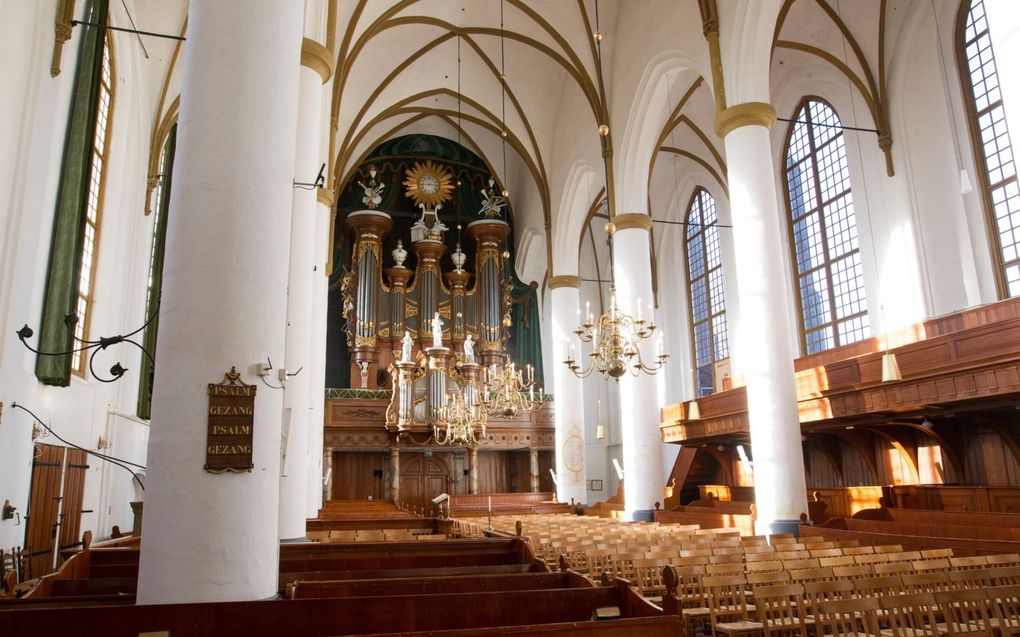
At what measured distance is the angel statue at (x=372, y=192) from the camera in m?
26.1

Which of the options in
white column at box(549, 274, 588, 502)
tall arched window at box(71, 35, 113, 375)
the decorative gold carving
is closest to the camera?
the decorative gold carving

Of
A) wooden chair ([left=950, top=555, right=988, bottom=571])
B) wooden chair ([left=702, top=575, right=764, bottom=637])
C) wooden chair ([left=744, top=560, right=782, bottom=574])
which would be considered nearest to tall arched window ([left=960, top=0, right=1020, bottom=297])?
wooden chair ([left=950, top=555, right=988, bottom=571])

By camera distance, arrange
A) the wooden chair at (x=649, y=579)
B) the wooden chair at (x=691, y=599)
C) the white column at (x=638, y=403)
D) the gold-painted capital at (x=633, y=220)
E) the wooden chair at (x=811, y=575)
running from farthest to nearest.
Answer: the gold-painted capital at (x=633, y=220) < the white column at (x=638, y=403) < the wooden chair at (x=649, y=579) < the wooden chair at (x=811, y=575) < the wooden chair at (x=691, y=599)

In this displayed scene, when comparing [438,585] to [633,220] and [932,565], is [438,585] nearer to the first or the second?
[932,565]

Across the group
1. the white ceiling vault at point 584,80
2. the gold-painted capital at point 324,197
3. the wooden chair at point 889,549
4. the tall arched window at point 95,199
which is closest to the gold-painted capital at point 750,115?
the white ceiling vault at point 584,80

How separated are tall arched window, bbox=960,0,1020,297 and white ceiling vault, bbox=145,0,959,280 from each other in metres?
1.00

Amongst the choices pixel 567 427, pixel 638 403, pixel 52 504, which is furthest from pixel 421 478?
pixel 52 504

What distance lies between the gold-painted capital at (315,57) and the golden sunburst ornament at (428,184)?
1625 centimetres

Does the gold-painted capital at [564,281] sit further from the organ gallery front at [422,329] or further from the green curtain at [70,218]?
the green curtain at [70,218]

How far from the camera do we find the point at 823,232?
725 inches

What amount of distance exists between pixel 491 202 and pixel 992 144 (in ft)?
55.9

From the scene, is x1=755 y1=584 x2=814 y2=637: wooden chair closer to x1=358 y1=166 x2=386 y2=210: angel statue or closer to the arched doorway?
the arched doorway

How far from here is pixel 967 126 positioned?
47.3 ft

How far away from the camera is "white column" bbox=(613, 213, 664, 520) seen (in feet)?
54.2
